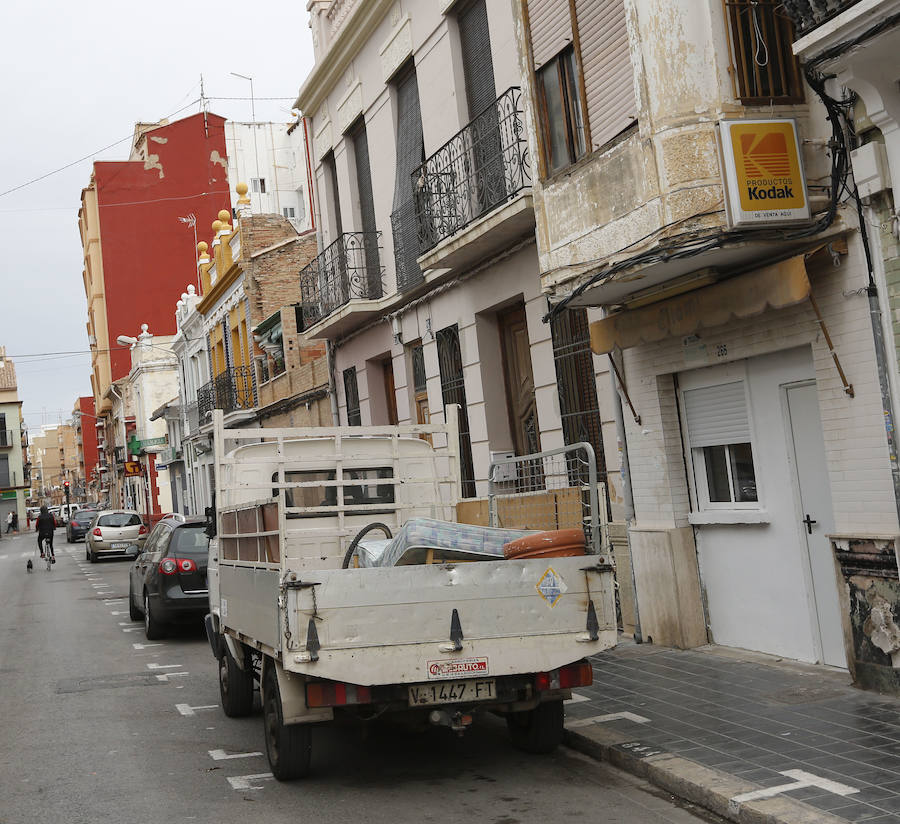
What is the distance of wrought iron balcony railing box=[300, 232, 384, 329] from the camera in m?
17.7

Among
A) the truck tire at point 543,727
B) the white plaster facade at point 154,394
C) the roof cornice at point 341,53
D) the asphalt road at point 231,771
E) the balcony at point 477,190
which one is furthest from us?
the white plaster facade at point 154,394

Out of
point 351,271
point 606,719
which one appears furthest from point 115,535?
point 606,719

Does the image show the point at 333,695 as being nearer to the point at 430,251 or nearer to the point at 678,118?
the point at 678,118

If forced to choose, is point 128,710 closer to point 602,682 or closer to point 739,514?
point 602,682

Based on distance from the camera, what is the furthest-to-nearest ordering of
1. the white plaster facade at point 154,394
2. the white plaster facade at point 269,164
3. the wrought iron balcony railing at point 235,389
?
the white plaster facade at point 154,394 → the white plaster facade at point 269,164 → the wrought iron balcony railing at point 235,389

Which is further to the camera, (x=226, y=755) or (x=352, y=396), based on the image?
(x=352, y=396)

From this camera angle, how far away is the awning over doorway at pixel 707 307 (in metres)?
7.82

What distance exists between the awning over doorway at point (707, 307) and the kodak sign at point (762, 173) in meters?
0.39

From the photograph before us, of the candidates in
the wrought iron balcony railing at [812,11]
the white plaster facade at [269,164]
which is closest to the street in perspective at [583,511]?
the wrought iron balcony railing at [812,11]

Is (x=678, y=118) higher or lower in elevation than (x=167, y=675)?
higher

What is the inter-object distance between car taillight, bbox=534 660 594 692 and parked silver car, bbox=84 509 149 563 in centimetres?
2939

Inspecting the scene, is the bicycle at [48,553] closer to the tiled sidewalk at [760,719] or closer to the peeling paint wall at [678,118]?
the tiled sidewalk at [760,719]

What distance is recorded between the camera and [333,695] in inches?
248

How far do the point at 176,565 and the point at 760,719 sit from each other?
9.30 meters
